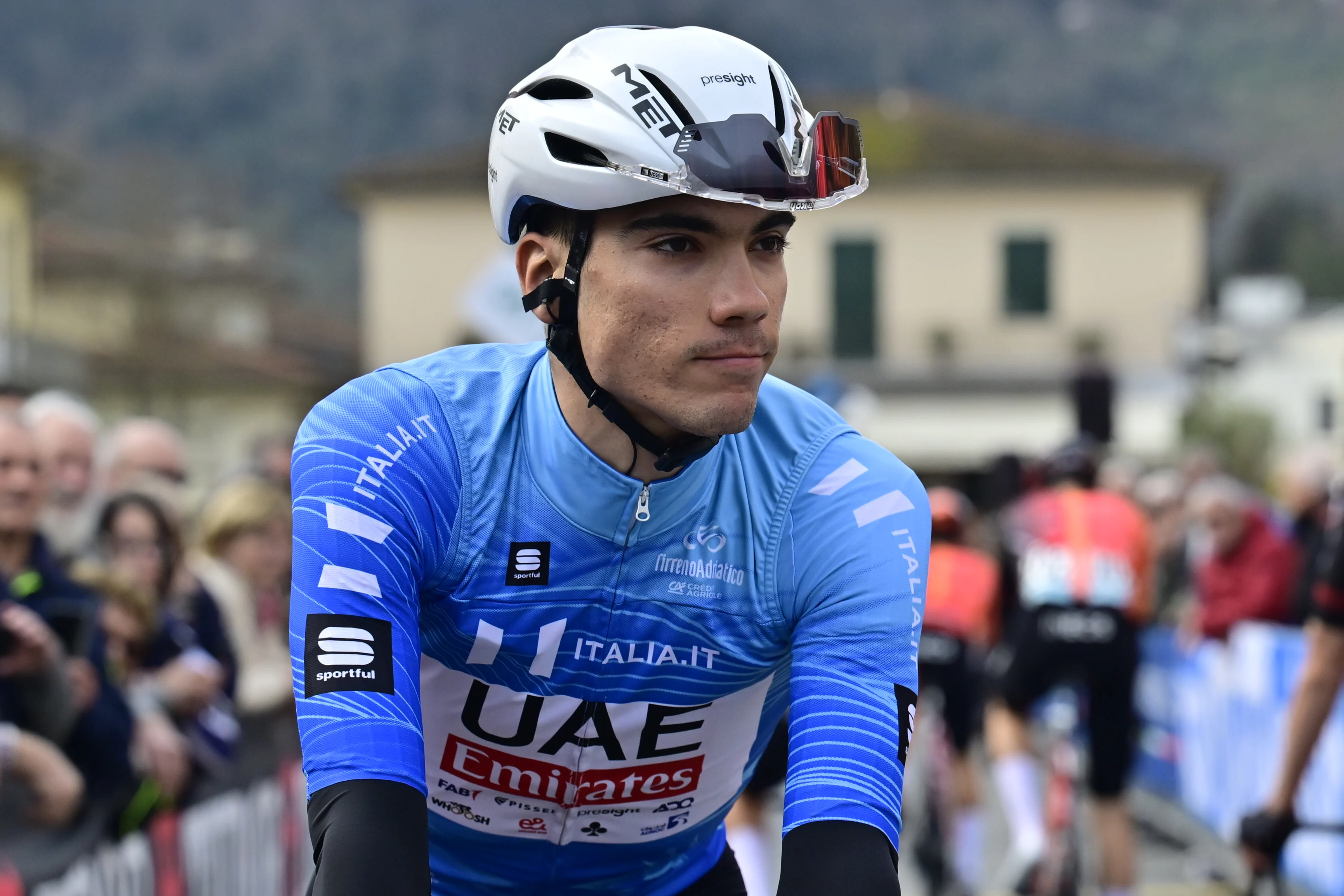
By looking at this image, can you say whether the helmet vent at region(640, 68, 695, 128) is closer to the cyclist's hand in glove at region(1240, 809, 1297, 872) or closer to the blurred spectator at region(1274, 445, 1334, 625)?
the cyclist's hand in glove at region(1240, 809, 1297, 872)

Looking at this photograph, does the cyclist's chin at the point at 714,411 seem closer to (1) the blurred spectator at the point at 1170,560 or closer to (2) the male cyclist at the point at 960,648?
(2) the male cyclist at the point at 960,648

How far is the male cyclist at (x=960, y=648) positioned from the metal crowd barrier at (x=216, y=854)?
3.88 metres

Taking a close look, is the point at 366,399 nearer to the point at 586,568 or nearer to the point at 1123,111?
the point at 586,568

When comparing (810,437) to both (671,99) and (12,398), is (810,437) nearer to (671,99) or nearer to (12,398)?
(671,99)

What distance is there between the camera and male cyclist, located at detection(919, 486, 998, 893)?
1060 centimetres

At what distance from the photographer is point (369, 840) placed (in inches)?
100

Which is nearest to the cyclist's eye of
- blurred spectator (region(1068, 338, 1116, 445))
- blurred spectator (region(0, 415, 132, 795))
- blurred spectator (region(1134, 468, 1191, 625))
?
blurred spectator (region(0, 415, 132, 795))

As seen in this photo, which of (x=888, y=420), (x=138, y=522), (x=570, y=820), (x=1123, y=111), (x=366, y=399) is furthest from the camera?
(x=1123, y=111)

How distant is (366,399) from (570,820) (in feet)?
2.59

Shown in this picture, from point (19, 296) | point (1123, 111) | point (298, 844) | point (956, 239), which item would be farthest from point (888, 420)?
point (1123, 111)

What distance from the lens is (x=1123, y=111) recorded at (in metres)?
130

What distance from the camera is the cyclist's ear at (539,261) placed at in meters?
2.94

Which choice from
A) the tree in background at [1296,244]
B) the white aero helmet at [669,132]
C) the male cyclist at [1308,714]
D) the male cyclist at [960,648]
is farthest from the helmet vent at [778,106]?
the tree in background at [1296,244]

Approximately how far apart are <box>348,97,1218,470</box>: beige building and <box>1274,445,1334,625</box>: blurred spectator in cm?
2868
